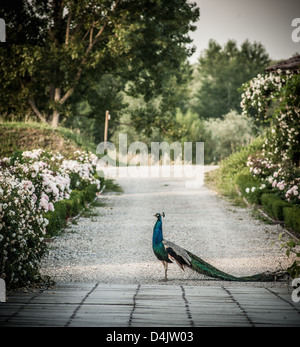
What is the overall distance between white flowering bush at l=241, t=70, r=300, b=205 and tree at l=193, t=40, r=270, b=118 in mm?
33205

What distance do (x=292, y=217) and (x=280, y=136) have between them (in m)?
3.21

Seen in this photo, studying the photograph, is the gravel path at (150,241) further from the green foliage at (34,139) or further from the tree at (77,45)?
the tree at (77,45)

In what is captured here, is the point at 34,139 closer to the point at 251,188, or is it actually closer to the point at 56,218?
the point at 251,188

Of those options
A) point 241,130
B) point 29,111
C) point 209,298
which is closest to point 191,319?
point 209,298

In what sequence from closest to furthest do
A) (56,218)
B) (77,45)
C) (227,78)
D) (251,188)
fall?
(56,218), (251,188), (77,45), (227,78)

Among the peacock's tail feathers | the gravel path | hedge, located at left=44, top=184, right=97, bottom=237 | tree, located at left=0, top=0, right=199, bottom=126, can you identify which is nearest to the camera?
the peacock's tail feathers

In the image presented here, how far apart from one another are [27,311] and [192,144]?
28.9 m

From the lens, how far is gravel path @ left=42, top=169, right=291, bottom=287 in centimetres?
680

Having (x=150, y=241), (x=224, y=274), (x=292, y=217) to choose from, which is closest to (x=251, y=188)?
(x=292, y=217)

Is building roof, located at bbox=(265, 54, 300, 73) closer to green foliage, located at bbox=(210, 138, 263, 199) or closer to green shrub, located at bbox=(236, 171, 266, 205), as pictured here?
green shrub, located at bbox=(236, 171, 266, 205)

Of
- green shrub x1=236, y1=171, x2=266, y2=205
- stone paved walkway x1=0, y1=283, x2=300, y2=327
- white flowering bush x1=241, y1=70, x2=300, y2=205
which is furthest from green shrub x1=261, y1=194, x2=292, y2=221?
stone paved walkway x1=0, y1=283, x2=300, y2=327

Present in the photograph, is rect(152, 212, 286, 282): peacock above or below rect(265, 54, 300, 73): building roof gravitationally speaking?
below

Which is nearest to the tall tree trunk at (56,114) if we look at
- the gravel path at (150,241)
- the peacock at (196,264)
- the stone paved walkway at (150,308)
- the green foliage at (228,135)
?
the gravel path at (150,241)

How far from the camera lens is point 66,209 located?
1123 centimetres
